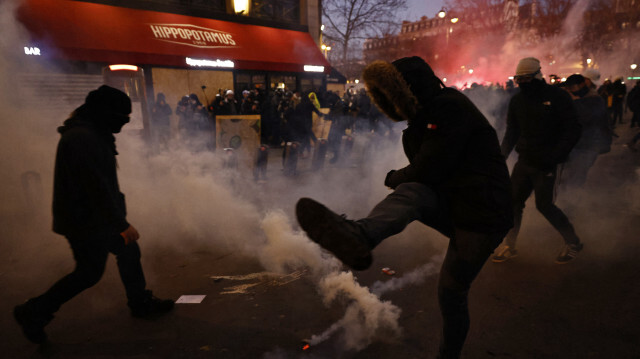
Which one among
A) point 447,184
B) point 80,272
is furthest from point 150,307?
point 447,184

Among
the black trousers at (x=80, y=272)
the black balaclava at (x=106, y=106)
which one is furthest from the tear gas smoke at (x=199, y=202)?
the black balaclava at (x=106, y=106)

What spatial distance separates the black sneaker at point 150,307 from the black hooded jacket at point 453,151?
230 centimetres

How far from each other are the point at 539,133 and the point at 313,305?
2574 mm

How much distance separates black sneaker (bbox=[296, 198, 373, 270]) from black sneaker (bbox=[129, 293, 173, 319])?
78.2 inches

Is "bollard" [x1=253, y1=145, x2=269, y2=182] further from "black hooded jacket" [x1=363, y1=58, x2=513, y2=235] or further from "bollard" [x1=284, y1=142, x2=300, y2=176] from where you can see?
"black hooded jacket" [x1=363, y1=58, x2=513, y2=235]

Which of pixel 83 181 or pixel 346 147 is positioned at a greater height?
pixel 83 181

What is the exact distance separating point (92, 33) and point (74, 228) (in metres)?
10.9

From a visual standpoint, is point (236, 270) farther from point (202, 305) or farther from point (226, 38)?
point (226, 38)

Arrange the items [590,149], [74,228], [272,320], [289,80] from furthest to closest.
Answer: [289,80] → [590,149] → [272,320] → [74,228]

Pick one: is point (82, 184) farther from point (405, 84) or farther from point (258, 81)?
point (258, 81)

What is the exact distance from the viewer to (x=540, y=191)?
3.73 metres

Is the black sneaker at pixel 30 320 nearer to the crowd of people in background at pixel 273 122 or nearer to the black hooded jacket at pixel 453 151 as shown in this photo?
the black hooded jacket at pixel 453 151

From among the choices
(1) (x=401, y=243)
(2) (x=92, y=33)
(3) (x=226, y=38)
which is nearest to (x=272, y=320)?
(1) (x=401, y=243)

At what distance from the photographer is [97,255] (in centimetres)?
275
